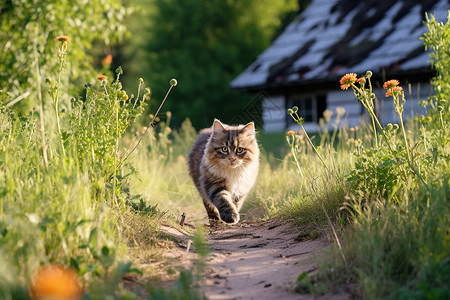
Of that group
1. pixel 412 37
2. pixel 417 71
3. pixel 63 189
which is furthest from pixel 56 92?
pixel 412 37

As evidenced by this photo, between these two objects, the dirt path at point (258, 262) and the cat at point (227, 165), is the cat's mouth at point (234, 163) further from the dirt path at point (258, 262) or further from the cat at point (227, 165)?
the dirt path at point (258, 262)

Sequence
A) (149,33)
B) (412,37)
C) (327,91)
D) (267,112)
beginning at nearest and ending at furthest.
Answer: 1. (412,37)
2. (327,91)
3. (267,112)
4. (149,33)

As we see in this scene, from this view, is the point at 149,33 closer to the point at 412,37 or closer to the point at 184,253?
the point at 412,37

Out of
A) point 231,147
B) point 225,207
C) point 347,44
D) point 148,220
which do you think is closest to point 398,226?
point 148,220

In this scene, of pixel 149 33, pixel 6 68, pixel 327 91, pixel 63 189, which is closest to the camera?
pixel 63 189

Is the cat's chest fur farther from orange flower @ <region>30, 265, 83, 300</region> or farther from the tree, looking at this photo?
the tree

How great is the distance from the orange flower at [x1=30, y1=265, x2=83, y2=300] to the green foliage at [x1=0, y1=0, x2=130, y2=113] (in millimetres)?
5076

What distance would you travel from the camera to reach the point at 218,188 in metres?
5.46

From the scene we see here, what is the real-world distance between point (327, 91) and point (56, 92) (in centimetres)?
1150

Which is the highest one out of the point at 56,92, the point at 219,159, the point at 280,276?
the point at 56,92

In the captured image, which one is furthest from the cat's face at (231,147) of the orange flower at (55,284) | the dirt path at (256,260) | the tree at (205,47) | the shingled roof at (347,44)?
the tree at (205,47)

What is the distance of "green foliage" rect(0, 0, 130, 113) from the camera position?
24.7ft

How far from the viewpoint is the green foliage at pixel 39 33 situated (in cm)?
754

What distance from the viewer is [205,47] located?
24.6 m
